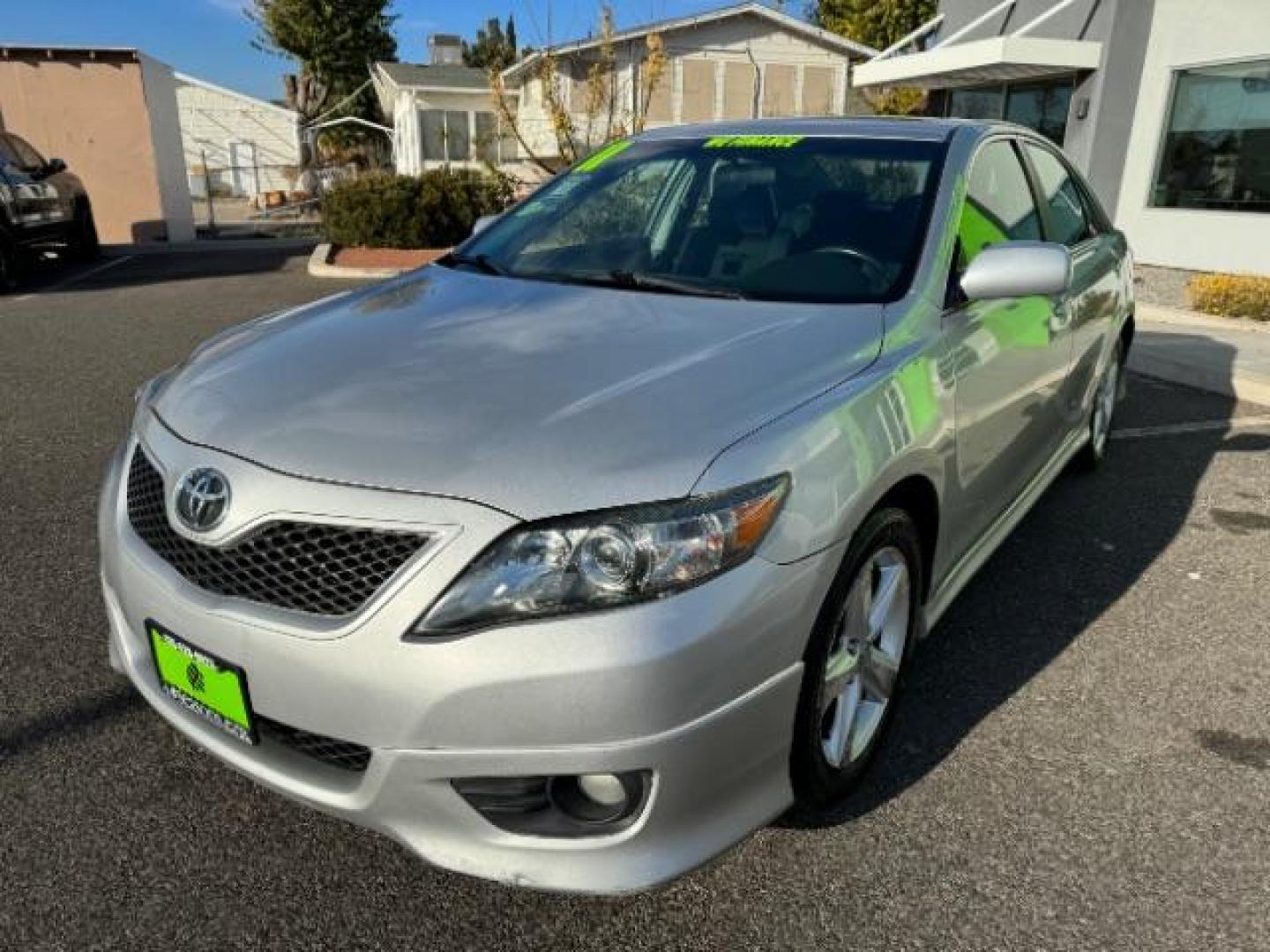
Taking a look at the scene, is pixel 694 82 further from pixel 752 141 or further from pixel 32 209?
pixel 752 141

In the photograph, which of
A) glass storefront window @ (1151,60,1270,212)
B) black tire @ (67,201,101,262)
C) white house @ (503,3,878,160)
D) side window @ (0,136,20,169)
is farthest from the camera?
white house @ (503,3,878,160)

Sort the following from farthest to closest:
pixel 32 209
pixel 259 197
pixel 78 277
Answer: pixel 259 197
pixel 78 277
pixel 32 209

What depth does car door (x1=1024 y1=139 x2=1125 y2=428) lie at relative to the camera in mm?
3770

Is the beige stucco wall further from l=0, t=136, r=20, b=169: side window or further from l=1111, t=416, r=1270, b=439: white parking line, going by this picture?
l=1111, t=416, r=1270, b=439: white parking line

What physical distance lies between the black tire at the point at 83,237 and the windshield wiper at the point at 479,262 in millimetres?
11929

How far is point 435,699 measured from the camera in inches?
66.1

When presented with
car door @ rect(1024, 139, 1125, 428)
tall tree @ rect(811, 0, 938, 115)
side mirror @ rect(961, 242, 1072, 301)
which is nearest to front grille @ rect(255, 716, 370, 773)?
side mirror @ rect(961, 242, 1072, 301)

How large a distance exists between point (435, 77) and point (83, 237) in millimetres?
17605

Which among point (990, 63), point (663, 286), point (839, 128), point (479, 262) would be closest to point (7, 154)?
point (479, 262)

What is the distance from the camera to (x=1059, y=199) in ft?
13.4

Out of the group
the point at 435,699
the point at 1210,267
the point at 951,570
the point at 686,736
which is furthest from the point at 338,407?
the point at 1210,267

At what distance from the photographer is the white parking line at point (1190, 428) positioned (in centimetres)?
564

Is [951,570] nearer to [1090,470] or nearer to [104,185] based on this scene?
[1090,470]

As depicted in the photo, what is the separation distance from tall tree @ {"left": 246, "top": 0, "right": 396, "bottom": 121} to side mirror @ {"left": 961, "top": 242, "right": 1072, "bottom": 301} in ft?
125
